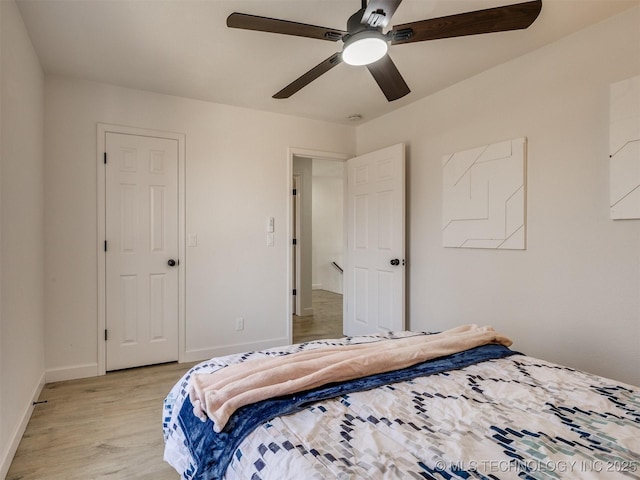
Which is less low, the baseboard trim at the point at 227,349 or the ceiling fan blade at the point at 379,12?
the ceiling fan blade at the point at 379,12

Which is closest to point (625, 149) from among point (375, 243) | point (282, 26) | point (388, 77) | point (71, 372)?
point (388, 77)

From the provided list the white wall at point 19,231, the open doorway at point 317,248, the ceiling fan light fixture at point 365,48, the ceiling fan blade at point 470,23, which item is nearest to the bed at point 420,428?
the white wall at point 19,231

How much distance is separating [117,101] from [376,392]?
3.09 m

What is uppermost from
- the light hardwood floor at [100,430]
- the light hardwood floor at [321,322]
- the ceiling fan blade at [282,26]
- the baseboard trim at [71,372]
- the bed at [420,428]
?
the ceiling fan blade at [282,26]

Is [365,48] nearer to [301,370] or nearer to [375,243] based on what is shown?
[301,370]

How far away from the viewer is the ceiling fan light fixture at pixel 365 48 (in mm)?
1579

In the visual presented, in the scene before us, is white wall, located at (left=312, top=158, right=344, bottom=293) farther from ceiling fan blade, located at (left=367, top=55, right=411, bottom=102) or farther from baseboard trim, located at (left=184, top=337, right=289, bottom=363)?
ceiling fan blade, located at (left=367, top=55, right=411, bottom=102)

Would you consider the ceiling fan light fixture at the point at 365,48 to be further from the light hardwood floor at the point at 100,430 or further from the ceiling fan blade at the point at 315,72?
→ the light hardwood floor at the point at 100,430

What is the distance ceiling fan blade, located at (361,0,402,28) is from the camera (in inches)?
54.4

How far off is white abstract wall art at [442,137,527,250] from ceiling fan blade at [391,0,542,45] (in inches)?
41.0

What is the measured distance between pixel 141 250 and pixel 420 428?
9.20 feet

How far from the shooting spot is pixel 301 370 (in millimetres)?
1323

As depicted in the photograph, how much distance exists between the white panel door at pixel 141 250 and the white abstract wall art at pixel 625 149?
321cm

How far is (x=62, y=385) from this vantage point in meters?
2.72
